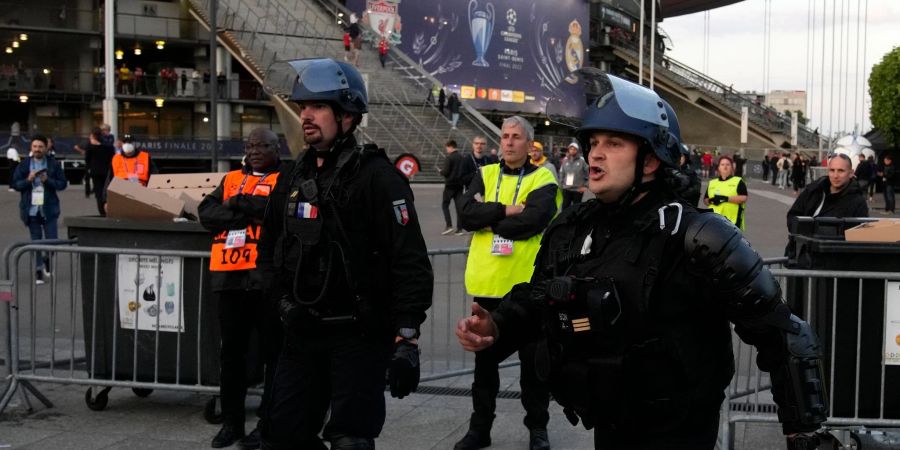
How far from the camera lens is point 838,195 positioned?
27.0 ft

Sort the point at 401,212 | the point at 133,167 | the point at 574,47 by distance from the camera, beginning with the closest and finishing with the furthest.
Answer: the point at 401,212
the point at 133,167
the point at 574,47

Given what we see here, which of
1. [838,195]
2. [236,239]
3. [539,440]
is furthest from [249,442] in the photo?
[838,195]

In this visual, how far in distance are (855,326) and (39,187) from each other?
10015mm

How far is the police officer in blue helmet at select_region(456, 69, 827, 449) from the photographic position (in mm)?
2820

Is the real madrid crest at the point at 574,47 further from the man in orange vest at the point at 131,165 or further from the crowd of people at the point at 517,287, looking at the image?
the crowd of people at the point at 517,287

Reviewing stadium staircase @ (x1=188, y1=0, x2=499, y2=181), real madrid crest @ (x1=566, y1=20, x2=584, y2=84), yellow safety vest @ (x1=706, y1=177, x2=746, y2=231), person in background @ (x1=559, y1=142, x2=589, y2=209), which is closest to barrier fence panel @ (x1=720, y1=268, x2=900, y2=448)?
yellow safety vest @ (x1=706, y1=177, x2=746, y2=231)

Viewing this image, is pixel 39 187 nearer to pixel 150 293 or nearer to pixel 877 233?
A: pixel 150 293

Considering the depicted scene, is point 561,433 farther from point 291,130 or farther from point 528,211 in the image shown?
point 291,130

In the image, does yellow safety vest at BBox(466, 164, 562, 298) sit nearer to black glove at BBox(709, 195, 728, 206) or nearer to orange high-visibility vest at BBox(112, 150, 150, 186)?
black glove at BBox(709, 195, 728, 206)

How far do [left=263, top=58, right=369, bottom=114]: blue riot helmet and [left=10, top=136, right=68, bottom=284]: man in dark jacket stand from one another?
351 inches

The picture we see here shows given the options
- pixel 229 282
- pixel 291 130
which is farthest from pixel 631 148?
pixel 291 130

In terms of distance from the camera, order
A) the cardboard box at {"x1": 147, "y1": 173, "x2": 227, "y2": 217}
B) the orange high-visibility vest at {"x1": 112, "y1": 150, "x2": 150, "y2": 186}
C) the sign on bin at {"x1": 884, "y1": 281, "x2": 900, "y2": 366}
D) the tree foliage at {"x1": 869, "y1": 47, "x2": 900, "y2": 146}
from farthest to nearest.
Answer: the tree foliage at {"x1": 869, "y1": 47, "x2": 900, "y2": 146} → the orange high-visibility vest at {"x1": 112, "y1": 150, "x2": 150, "y2": 186} → the cardboard box at {"x1": 147, "y1": 173, "x2": 227, "y2": 217} → the sign on bin at {"x1": 884, "y1": 281, "x2": 900, "y2": 366}

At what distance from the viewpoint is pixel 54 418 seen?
6.41 metres

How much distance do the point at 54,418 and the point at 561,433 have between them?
10.6ft
